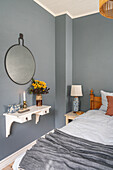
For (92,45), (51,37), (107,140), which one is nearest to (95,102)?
(92,45)

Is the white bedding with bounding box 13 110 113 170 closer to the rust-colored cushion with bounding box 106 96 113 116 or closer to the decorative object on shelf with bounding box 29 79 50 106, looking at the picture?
the rust-colored cushion with bounding box 106 96 113 116

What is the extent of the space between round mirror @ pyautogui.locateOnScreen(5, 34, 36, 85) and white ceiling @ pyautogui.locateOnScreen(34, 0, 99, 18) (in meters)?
1.06

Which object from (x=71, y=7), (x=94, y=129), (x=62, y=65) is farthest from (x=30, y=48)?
(x=94, y=129)

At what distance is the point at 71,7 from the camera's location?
2.83 metres

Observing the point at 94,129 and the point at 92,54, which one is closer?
the point at 94,129

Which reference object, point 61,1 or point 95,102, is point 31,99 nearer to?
point 95,102

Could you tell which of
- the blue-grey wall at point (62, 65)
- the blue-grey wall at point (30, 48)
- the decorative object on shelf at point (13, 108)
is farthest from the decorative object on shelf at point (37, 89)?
the blue-grey wall at point (62, 65)

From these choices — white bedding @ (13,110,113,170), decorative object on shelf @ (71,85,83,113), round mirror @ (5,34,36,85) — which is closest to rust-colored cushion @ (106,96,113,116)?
white bedding @ (13,110,113,170)

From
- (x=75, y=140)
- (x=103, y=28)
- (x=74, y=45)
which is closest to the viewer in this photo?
(x=75, y=140)

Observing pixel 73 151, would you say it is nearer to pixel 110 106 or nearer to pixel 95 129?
pixel 95 129

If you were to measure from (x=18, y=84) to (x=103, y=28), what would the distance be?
2.23 m

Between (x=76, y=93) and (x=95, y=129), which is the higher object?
(x=76, y=93)

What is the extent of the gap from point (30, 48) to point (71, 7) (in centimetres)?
134

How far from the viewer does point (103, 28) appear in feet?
9.59
